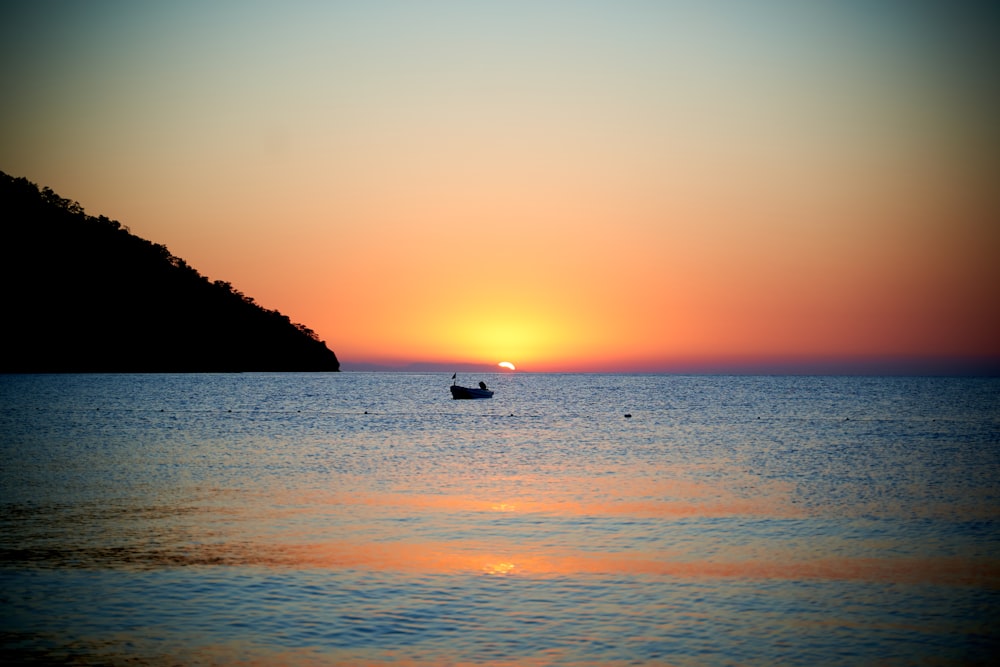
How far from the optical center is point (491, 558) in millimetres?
23344

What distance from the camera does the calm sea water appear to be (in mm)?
16109

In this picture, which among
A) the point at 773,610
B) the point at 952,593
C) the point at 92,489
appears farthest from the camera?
the point at 92,489

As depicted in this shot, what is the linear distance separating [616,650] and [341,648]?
5.28m

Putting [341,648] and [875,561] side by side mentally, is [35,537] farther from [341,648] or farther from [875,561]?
[875,561]

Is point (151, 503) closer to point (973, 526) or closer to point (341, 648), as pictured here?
point (341, 648)

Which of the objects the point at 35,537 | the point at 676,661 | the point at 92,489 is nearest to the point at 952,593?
the point at 676,661

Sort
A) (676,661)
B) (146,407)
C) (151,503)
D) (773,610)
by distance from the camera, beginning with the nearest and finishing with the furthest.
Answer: (676,661) → (773,610) → (151,503) → (146,407)

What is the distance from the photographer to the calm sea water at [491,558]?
634 inches

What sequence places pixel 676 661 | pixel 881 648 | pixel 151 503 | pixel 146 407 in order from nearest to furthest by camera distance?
pixel 676 661 < pixel 881 648 < pixel 151 503 < pixel 146 407

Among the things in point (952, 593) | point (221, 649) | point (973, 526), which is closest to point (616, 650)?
point (221, 649)

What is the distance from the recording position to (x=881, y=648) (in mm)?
16250

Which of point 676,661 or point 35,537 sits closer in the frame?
point 676,661

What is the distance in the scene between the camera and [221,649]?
1548 centimetres

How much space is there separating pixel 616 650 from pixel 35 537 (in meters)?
19.3
